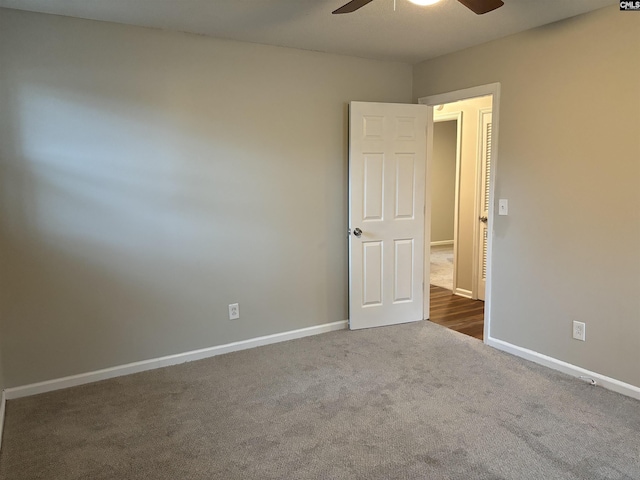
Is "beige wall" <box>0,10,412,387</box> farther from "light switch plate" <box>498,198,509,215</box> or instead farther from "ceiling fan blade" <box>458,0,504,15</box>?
"ceiling fan blade" <box>458,0,504,15</box>

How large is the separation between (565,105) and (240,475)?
9.94ft

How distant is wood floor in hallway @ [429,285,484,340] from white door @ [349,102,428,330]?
0.43 meters

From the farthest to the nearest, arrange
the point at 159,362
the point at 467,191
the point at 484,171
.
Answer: the point at 467,191 → the point at 484,171 → the point at 159,362

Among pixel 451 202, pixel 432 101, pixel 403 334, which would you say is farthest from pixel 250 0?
pixel 451 202

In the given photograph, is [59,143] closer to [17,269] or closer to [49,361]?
[17,269]

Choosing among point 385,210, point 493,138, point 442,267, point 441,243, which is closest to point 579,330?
point 493,138

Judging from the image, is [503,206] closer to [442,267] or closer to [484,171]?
[484,171]

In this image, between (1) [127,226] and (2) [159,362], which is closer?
(1) [127,226]

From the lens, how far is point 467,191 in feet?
17.6

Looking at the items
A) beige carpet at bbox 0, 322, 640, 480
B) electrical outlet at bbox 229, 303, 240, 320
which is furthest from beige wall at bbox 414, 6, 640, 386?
electrical outlet at bbox 229, 303, 240, 320

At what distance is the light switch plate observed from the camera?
3.54 metres

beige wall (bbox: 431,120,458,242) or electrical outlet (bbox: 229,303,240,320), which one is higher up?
beige wall (bbox: 431,120,458,242)

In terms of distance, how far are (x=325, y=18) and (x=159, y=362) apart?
270 centimetres

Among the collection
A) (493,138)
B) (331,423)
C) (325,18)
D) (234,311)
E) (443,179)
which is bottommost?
(331,423)
